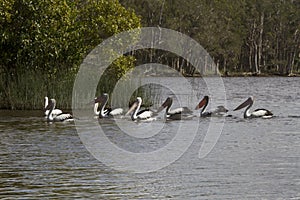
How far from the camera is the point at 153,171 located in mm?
13445

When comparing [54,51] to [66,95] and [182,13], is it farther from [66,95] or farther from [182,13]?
[182,13]

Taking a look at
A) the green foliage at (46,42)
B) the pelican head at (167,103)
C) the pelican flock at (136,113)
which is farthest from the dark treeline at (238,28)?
the pelican flock at (136,113)

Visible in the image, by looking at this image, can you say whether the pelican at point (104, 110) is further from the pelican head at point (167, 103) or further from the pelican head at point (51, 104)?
the pelican head at point (167, 103)

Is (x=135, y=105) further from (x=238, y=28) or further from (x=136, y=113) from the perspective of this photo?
(x=238, y=28)

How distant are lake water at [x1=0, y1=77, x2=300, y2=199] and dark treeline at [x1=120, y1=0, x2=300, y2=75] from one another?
4985 cm

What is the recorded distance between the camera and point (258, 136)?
61.5ft

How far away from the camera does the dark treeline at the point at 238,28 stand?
2832 inches

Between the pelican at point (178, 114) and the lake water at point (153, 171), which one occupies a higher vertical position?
the pelican at point (178, 114)

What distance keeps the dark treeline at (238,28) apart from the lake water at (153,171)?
49.9 m

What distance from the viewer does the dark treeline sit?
71.9m

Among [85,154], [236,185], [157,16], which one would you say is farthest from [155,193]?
[157,16]

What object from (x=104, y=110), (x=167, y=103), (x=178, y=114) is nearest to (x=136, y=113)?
(x=178, y=114)

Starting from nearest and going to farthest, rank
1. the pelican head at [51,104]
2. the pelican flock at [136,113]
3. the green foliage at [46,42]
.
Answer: the pelican flock at [136,113] < the pelican head at [51,104] < the green foliage at [46,42]

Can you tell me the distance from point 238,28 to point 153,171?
6504 centimetres
